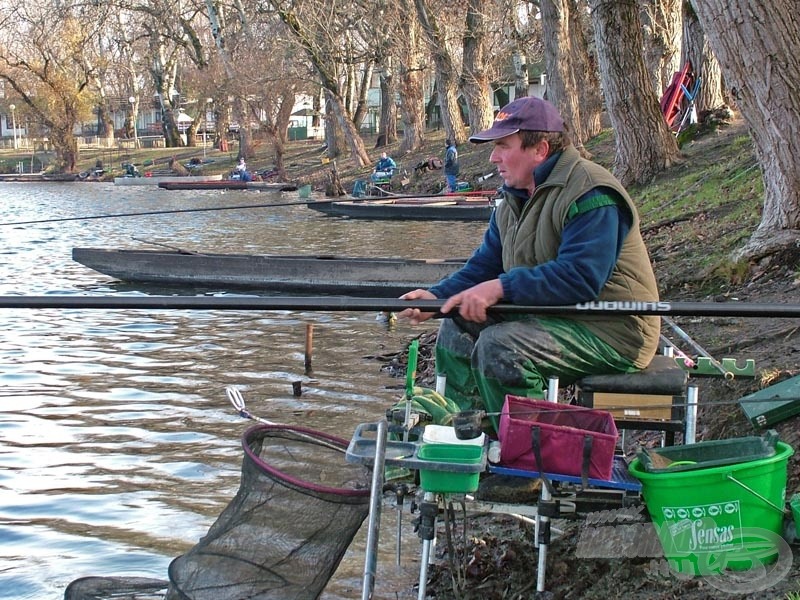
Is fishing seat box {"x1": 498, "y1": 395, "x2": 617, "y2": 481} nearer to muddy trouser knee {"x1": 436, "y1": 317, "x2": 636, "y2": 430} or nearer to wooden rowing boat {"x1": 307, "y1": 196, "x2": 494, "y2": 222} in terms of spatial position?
muddy trouser knee {"x1": 436, "y1": 317, "x2": 636, "y2": 430}

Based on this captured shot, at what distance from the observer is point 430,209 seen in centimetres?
2342

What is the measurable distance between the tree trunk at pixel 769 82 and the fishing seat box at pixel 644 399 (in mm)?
3959

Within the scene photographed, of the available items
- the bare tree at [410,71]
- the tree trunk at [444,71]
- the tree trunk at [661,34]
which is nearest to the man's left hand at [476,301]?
the tree trunk at [661,34]

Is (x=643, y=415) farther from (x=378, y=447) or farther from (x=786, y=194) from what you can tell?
(x=786, y=194)

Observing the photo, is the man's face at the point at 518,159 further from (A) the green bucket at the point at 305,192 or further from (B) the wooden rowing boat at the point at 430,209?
(A) the green bucket at the point at 305,192

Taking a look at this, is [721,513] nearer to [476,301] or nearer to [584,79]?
[476,301]

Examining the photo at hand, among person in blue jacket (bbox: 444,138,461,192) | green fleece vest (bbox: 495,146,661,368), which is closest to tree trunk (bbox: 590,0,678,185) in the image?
person in blue jacket (bbox: 444,138,461,192)

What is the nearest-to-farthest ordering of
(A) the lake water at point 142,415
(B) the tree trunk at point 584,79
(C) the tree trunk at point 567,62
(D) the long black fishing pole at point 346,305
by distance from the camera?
(D) the long black fishing pole at point 346,305, (A) the lake water at point 142,415, (C) the tree trunk at point 567,62, (B) the tree trunk at point 584,79

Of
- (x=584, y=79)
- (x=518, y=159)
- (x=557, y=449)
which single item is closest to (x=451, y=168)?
(x=584, y=79)

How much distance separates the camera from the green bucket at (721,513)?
361 cm

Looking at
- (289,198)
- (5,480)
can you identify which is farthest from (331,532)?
(289,198)

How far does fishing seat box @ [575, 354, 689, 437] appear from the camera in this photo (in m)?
4.09

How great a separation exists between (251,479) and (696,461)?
5.33ft

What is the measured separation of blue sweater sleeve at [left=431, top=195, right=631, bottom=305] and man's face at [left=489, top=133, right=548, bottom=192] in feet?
1.16
